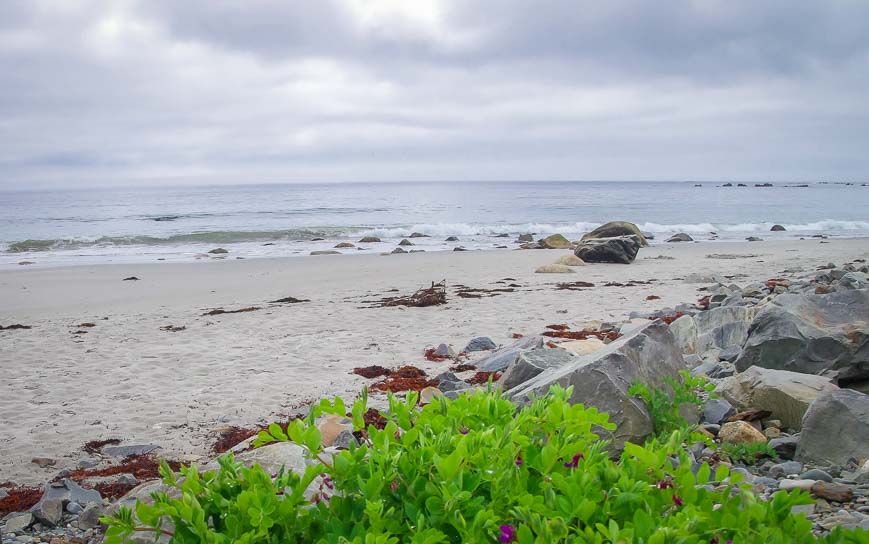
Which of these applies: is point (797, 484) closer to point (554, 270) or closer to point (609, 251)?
point (554, 270)

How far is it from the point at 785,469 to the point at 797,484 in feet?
1.46

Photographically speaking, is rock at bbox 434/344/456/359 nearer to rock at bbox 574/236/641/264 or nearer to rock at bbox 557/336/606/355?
rock at bbox 557/336/606/355

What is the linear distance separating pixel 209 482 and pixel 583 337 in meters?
7.67

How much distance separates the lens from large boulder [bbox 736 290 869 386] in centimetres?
495

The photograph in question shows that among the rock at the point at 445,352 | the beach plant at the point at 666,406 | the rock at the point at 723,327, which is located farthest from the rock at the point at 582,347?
the beach plant at the point at 666,406

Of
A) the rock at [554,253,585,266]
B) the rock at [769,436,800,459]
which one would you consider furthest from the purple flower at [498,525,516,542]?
the rock at [554,253,585,266]

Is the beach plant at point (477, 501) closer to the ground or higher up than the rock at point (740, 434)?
higher up

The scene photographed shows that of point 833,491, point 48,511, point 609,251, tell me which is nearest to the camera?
point 833,491

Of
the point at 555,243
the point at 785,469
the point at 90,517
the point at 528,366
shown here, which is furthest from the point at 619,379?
the point at 555,243

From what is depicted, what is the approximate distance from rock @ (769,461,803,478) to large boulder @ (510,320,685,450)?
2.36 ft

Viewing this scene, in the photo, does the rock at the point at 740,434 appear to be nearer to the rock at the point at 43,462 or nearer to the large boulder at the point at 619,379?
the large boulder at the point at 619,379

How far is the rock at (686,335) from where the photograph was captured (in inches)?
285

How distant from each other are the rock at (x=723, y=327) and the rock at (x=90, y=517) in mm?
6314

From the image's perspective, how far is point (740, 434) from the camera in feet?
13.6
